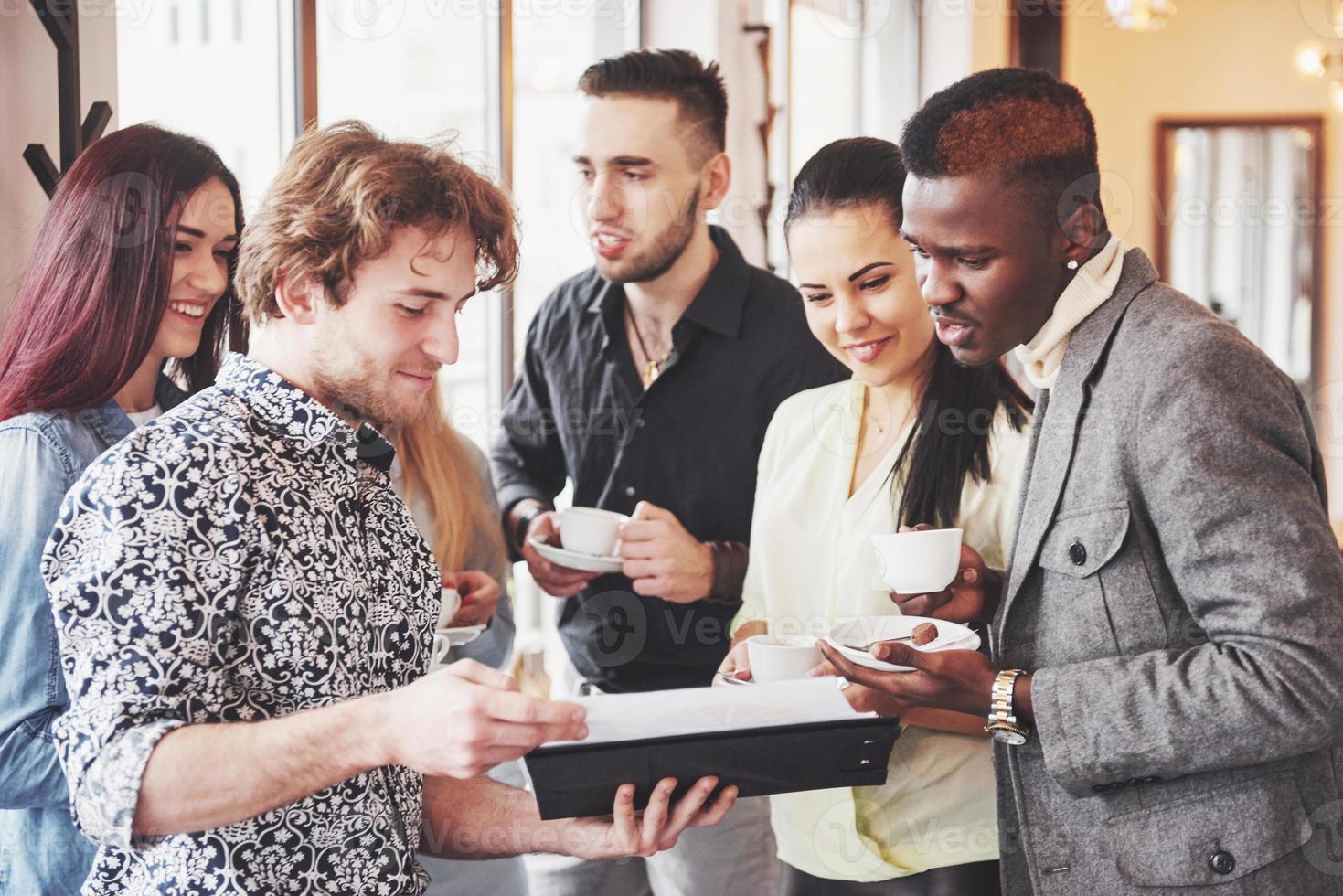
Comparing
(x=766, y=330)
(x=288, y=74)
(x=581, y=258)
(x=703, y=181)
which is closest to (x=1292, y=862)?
(x=766, y=330)

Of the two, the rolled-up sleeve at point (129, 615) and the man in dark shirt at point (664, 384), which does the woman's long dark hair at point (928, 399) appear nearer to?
the man in dark shirt at point (664, 384)

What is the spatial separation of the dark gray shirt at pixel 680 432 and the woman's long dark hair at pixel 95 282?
1.04 metres

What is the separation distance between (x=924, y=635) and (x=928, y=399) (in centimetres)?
46

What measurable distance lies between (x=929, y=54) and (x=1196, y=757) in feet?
17.4

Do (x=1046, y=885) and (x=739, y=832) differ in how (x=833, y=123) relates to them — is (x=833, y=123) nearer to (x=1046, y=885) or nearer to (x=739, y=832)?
(x=739, y=832)

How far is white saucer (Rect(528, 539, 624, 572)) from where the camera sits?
2.07 metres

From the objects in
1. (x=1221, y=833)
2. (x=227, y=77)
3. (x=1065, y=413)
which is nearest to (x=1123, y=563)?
(x=1065, y=413)

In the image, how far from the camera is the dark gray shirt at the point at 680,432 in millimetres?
2400

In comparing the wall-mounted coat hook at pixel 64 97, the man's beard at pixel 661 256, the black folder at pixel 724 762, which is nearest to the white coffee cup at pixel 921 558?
the black folder at pixel 724 762

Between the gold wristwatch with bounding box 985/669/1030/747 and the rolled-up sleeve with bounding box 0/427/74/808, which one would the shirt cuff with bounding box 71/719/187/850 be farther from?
the gold wristwatch with bounding box 985/669/1030/747

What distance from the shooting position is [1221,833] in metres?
1.27

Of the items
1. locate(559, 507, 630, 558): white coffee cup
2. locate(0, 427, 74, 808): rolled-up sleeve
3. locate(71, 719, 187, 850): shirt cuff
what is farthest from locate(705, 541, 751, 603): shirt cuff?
locate(71, 719, 187, 850): shirt cuff

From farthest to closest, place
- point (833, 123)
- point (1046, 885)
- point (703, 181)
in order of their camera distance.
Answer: point (833, 123) < point (703, 181) < point (1046, 885)

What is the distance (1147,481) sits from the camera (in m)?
1.25
